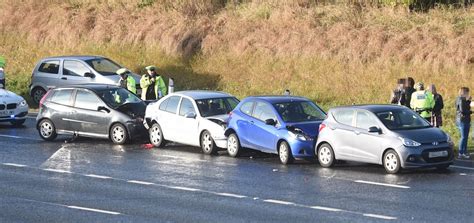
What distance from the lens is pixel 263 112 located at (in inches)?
965

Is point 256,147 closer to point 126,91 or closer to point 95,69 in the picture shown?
point 126,91

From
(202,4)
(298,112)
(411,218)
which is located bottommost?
(411,218)

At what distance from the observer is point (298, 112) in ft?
80.8

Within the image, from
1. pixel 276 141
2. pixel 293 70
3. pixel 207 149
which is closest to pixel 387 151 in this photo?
pixel 276 141

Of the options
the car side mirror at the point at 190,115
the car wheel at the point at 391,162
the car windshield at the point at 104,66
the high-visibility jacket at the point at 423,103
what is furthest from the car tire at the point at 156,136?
the car windshield at the point at 104,66

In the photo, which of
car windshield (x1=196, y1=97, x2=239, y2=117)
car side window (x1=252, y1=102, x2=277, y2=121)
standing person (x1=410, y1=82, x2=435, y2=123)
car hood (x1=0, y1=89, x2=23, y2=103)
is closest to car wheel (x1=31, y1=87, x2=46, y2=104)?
car hood (x1=0, y1=89, x2=23, y2=103)

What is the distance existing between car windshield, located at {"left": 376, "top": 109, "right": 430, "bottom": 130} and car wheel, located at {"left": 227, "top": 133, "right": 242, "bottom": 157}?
3736mm

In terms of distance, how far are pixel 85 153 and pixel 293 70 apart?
41.0 feet

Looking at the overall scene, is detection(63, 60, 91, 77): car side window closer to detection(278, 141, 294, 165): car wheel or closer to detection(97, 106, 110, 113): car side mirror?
detection(97, 106, 110, 113): car side mirror

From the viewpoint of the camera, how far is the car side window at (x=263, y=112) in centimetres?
2431

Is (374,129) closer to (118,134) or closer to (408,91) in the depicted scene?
(408,91)

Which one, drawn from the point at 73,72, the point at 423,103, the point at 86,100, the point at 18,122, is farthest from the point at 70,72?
the point at 423,103

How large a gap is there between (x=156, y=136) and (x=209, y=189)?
702 cm

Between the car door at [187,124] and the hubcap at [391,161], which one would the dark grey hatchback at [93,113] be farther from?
the hubcap at [391,161]
